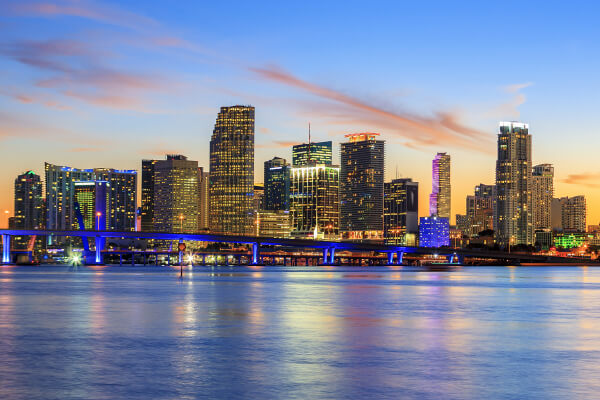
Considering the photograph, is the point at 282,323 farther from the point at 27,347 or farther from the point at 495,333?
the point at 27,347

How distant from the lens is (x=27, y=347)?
31.2m

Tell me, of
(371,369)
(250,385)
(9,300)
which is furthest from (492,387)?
(9,300)

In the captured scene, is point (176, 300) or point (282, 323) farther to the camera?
point (176, 300)

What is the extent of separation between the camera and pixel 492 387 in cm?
2241

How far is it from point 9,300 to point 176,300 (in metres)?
13.0

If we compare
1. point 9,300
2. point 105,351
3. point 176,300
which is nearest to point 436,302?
point 176,300

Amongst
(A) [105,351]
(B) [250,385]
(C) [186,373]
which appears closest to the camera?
(B) [250,385]

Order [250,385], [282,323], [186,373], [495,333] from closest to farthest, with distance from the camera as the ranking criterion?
[250,385] → [186,373] → [495,333] → [282,323]

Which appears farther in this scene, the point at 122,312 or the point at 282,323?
the point at 122,312

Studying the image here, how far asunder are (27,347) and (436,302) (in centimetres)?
3912

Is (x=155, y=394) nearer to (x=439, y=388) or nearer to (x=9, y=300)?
(x=439, y=388)

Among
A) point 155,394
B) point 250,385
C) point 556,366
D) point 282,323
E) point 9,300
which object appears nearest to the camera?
point 155,394

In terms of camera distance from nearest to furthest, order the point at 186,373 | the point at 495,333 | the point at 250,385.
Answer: the point at 250,385, the point at 186,373, the point at 495,333

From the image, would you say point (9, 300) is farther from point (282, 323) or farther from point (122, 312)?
point (282, 323)
